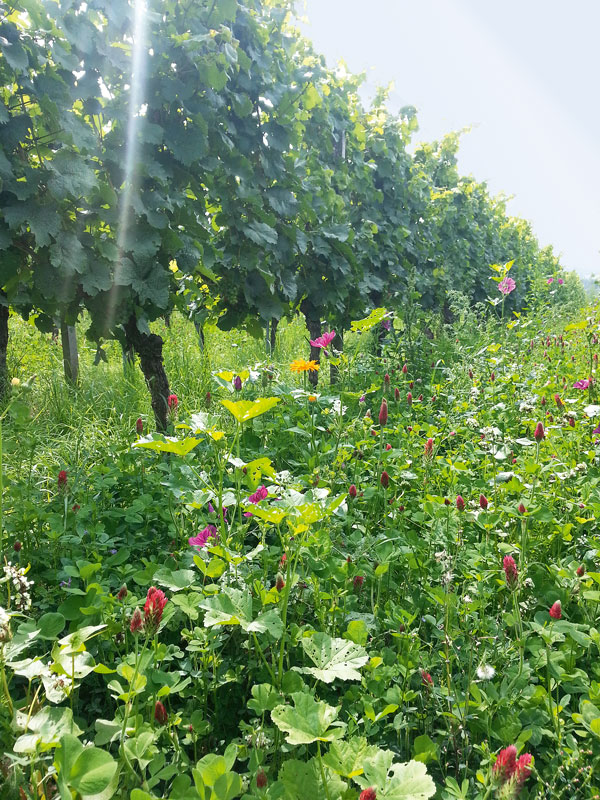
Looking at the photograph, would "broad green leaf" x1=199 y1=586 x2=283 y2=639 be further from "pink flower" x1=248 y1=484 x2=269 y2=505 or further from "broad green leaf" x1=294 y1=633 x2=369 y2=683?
"pink flower" x1=248 y1=484 x2=269 y2=505

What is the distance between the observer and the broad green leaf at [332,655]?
3.91ft

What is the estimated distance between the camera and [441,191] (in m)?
11.1

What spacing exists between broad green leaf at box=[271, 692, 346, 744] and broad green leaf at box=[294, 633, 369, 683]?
0.09m

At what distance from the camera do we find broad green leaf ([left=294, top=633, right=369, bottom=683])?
1.19 m

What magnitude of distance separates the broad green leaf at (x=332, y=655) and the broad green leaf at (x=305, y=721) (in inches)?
3.4

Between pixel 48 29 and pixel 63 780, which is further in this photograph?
pixel 48 29

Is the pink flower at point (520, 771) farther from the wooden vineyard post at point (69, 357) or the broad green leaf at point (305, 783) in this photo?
the wooden vineyard post at point (69, 357)

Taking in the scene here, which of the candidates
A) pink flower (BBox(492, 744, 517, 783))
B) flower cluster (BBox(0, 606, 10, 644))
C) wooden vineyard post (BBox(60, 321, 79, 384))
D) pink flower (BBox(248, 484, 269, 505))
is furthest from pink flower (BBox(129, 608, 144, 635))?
wooden vineyard post (BBox(60, 321, 79, 384))

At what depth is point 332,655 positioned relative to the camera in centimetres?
127

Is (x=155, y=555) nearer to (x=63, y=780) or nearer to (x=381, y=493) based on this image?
(x=381, y=493)

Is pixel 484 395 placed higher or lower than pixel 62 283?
lower

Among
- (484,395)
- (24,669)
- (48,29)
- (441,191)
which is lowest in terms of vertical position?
(24,669)

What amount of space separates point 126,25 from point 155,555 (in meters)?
3.10

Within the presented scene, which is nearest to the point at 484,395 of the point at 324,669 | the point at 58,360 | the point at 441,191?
the point at 324,669
